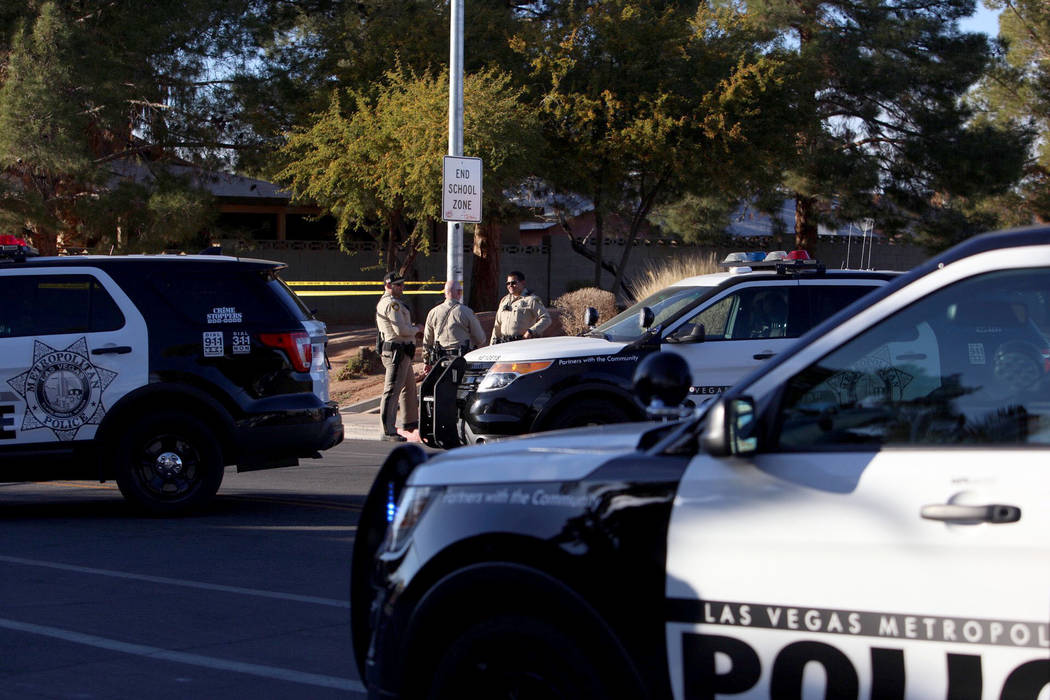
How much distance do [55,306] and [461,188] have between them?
7.17 m

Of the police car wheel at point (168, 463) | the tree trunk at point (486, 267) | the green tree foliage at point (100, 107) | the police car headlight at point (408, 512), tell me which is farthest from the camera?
the tree trunk at point (486, 267)

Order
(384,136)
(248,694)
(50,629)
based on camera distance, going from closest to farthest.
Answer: (248,694) → (50,629) → (384,136)

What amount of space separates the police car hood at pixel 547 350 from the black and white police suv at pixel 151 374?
1.75 m

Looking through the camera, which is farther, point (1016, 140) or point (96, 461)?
point (1016, 140)

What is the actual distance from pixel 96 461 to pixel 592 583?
691 cm

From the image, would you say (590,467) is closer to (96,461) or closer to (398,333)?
(96,461)

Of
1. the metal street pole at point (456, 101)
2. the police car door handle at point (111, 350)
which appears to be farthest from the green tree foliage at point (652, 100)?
the police car door handle at point (111, 350)

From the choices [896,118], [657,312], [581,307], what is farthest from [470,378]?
[896,118]

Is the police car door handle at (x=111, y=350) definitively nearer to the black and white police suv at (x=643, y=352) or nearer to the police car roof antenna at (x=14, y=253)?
the police car roof antenna at (x=14, y=253)

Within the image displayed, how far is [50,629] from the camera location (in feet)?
20.6

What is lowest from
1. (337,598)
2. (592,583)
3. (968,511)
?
(337,598)

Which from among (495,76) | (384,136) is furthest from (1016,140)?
(384,136)

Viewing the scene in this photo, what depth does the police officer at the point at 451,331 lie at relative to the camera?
14.1 m

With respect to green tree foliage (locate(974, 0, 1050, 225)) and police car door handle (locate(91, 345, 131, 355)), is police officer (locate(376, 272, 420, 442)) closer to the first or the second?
police car door handle (locate(91, 345, 131, 355))
